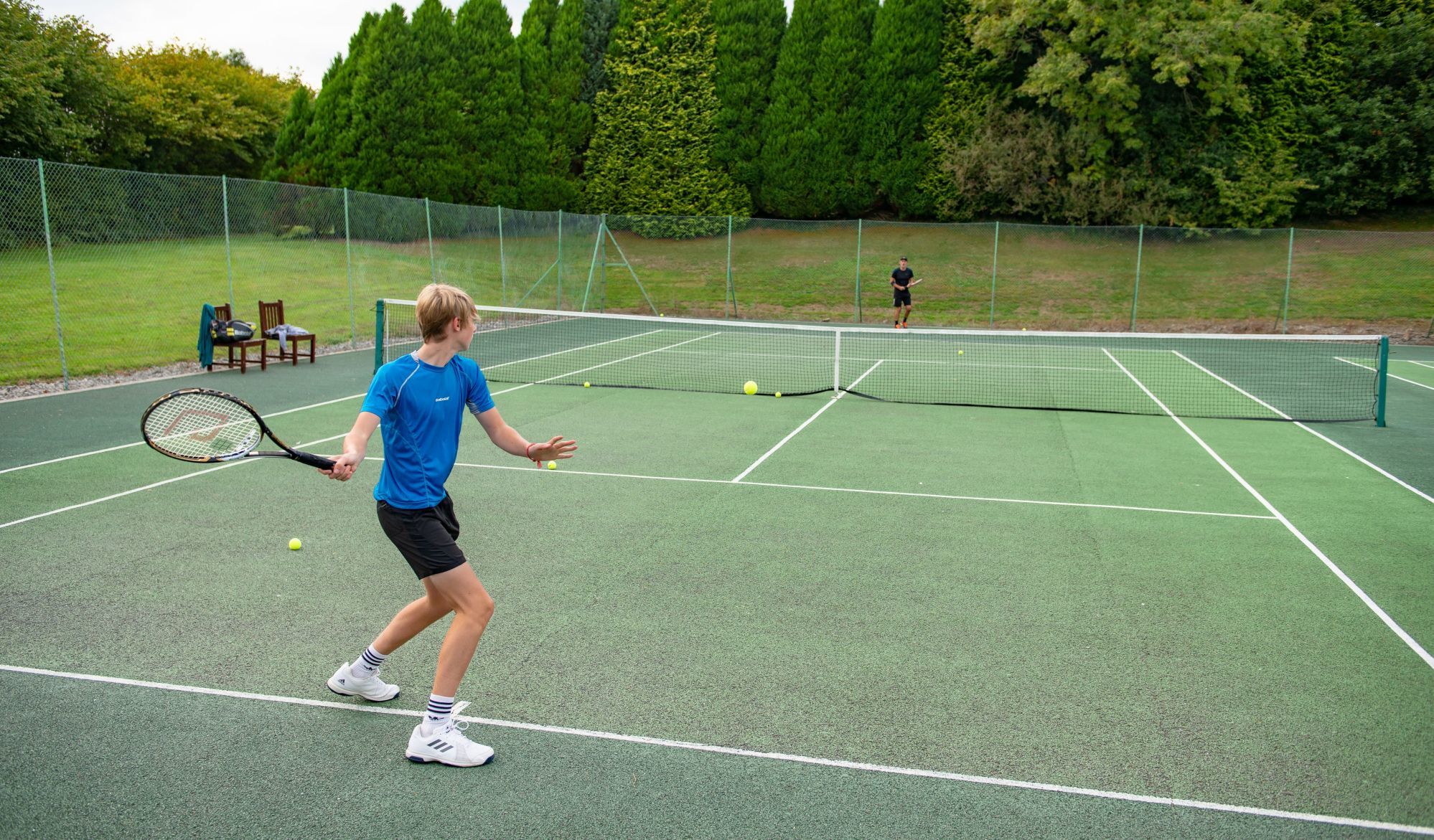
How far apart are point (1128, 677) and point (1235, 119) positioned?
30899 millimetres

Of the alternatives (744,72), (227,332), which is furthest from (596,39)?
(227,332)

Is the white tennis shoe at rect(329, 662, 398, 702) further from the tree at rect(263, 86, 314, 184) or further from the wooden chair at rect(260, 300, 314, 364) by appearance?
the tree at rect(263, 86, 314, 184)

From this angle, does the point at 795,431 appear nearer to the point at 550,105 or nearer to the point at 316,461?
the point at 316,461

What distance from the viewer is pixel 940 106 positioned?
32062 millimetres

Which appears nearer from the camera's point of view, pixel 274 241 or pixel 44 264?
pixel 44 264

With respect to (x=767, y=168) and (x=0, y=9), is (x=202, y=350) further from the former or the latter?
(x=767, y=168)

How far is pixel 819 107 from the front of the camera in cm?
3262

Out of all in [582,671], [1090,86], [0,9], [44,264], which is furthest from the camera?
[1090,86]

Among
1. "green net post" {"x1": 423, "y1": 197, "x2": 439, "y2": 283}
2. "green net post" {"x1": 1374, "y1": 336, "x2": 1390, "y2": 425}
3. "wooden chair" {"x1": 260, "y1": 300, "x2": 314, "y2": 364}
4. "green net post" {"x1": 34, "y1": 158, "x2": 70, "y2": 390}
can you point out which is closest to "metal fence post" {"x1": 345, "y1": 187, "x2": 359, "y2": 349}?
"wooden chair" {"x1": 260, "y1": 300, "x2": 314, "y2": 364}

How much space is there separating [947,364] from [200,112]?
90.5 feet

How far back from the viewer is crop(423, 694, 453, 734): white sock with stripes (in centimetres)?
383

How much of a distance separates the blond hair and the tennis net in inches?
322

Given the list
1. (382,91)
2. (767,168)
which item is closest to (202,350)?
(382,91)

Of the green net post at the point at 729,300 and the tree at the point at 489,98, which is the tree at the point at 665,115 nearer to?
the tree at the point at 489,98
